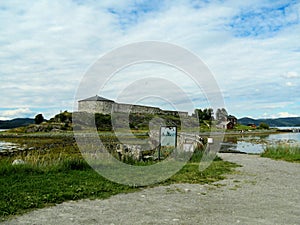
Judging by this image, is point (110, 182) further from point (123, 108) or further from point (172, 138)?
point (123, 108)

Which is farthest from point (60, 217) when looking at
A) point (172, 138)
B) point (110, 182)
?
point (172, 138)

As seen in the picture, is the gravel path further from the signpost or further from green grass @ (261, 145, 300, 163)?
green grass @ (261, 145, 300, 163)

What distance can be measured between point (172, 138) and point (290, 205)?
9011 mm

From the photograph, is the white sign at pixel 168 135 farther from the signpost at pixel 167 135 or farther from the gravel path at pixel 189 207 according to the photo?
the gravel path at pixel 189 207

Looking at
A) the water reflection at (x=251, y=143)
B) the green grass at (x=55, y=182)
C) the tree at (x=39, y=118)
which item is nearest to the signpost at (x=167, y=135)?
the green grass at (x=55, y=182)

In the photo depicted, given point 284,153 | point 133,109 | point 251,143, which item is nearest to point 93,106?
point 133,109

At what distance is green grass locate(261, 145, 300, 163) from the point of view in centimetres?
1686

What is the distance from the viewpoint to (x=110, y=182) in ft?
31.1

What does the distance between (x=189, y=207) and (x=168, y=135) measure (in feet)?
29.2

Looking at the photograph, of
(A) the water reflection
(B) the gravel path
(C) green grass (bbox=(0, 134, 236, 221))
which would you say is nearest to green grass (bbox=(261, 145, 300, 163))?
(A) the water reflection

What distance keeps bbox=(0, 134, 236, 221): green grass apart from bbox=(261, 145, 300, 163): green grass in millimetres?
5652

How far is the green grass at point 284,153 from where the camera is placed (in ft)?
55.3

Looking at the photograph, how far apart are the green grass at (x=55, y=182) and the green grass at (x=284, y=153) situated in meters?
5.65

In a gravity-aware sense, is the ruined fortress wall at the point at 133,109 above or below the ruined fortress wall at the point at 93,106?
below
